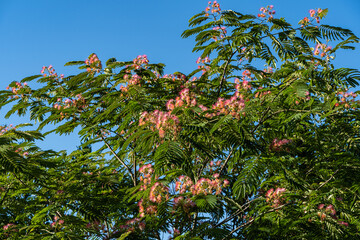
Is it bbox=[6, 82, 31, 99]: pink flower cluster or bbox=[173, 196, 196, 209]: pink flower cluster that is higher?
bbox=[6, 82, 31, 99]: pink flower cluster

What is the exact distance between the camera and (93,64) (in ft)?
19.0

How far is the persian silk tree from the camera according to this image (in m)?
4.11

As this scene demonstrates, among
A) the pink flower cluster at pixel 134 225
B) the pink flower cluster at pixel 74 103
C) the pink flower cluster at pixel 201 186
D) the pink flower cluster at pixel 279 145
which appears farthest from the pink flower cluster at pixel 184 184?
the pink flower cluster at pixel 74 103

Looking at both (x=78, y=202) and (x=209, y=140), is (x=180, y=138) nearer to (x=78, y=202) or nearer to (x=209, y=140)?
(x=209, y=140)

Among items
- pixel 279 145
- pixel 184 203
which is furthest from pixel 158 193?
pixel 279 145

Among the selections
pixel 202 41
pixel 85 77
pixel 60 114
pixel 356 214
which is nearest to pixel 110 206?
pixel 60 114

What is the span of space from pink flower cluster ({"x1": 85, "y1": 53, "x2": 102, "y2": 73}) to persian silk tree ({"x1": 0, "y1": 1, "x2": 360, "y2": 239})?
17 millimetres

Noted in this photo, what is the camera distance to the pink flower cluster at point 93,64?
5769mm

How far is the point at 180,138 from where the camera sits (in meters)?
3.99

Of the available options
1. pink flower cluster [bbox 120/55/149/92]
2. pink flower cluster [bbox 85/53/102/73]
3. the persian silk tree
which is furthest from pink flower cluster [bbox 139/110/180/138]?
pink flower cluster [bbox 85/53/102/73]

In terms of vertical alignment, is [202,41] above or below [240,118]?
above

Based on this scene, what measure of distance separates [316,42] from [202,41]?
1627mm

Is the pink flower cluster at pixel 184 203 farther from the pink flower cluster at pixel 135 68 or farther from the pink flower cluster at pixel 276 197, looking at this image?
the pink flower cluster at pixel 135 68

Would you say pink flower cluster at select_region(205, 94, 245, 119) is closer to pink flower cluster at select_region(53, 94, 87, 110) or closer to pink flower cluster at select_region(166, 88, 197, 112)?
pink flower cluster at select_region(166, 88, 197, 112)
